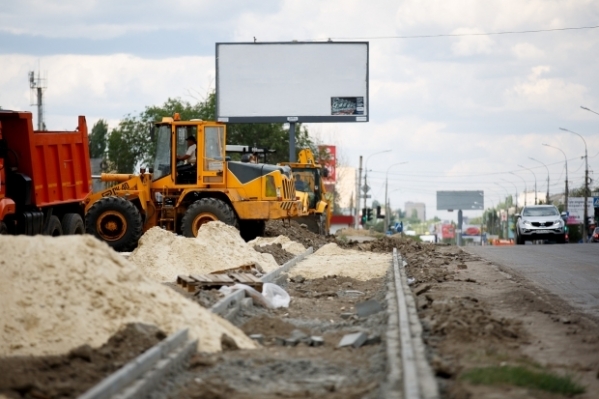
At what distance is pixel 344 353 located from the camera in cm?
1085

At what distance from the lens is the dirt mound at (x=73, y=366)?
833 cm

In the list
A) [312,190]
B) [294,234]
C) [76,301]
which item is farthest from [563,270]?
[312,190]

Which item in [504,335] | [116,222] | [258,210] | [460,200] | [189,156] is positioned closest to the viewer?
[504,335]

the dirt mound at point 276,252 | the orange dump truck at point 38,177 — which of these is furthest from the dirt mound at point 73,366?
the dirt mound at point 276,252

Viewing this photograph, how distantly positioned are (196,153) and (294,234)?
8240 millimetres

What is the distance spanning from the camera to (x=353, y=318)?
14141 mm

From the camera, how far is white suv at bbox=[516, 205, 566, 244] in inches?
1911

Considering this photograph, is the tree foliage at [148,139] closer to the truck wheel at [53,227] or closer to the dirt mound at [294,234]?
the dirt mound at [294,234]

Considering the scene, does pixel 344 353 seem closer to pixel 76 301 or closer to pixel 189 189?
pixel 76 301

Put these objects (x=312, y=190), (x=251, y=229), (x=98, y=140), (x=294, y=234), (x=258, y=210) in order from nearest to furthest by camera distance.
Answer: (x=258, y=210), (x=251, y=229), (x=294, y=234), (x=312, y=190), (x=98, y=140)

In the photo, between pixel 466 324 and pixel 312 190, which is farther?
pixel 312 190

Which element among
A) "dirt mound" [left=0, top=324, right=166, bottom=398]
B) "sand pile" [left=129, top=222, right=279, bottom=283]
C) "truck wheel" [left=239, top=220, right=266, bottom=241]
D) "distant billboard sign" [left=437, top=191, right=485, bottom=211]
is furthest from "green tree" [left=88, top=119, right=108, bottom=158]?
"dirt mound" [left=0, top=324, right=166, bottom=398]

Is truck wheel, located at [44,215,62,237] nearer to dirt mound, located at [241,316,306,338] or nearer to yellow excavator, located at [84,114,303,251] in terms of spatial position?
yellow excavator, located at [84,114,303,251]

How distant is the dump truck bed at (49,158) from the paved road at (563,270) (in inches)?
385
